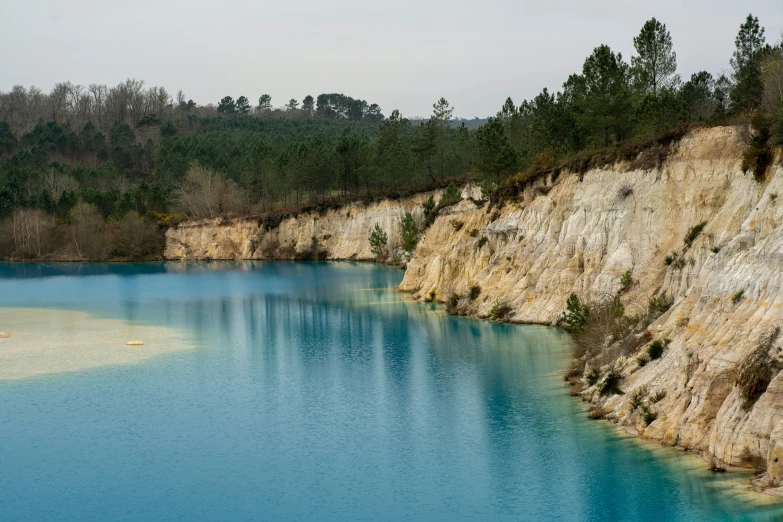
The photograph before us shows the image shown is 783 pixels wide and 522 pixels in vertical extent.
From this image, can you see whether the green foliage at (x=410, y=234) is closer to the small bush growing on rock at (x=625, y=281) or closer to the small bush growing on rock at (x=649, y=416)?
the small bush growing on rock at (x=625, y=281)

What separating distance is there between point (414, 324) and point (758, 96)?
2428cm

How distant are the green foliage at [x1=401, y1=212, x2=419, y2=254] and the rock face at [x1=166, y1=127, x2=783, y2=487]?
1463 cm

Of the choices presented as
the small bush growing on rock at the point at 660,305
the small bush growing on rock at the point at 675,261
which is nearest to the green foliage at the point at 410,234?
the small bush growing on rock at the point at 675,261

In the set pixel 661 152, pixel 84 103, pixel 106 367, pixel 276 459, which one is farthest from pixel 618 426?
pixel 84 103

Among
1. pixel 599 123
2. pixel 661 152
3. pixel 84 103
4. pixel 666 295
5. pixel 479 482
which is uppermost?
pixel 84 103

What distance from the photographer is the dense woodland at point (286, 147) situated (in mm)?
53719

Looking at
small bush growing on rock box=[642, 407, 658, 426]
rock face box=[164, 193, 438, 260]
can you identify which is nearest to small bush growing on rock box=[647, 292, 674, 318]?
small bush growing on rock box=[642, 407, 658, 426]

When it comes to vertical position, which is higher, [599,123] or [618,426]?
[599,123]

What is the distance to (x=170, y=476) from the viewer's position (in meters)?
23.5

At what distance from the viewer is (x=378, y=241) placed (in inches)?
3878

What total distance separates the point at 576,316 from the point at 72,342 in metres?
27.7

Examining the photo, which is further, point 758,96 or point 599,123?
point 599,123

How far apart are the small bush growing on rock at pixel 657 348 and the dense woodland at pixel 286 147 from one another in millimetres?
8386

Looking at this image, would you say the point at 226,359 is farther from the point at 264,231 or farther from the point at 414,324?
the point at 264,231
